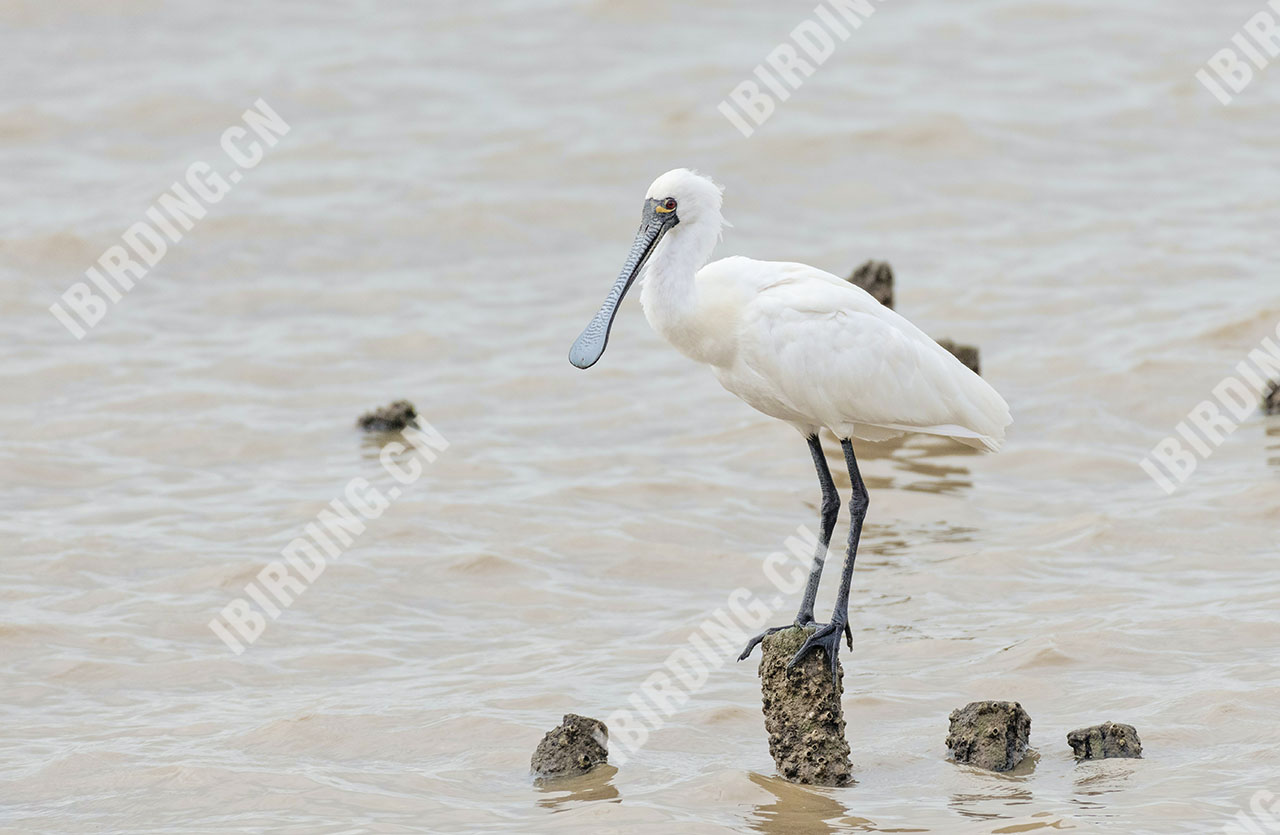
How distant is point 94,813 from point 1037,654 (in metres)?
5.28

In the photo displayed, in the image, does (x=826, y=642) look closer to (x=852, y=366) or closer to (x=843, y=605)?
(x=843, y=605)

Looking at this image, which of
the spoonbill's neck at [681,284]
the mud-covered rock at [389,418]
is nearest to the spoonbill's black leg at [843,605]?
the spoonbill's neck at [681,284]

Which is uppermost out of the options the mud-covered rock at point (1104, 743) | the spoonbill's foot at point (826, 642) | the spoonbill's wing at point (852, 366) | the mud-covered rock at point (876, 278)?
the mud-covered rock at point (876, 278)

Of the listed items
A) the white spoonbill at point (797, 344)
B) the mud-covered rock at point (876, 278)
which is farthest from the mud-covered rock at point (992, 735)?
the mud-covered rock at point (876, 278)

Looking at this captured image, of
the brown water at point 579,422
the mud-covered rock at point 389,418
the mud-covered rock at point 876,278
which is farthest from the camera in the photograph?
the mud-covered rock at point 876,278

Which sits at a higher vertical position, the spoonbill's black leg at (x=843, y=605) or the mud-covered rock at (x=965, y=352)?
the mud-covered rock at (x=965, y=352)

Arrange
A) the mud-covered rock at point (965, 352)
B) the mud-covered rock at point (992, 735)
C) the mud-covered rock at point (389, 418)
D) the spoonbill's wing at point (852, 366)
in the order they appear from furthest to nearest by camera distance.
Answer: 1. the mud-covered rock at point (389, 418)
2. the mud-covered rock at point (965, 352)
3. the spoonbill's wing at point (852, 366)
4. the mud-covered rock at point (992, 735)

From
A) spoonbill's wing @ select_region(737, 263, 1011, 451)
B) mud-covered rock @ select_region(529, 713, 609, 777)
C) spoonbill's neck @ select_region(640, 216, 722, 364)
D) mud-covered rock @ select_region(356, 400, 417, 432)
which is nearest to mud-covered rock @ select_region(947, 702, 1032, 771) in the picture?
spoonbill's wing @ select_region(737, 263, 1011, 451)

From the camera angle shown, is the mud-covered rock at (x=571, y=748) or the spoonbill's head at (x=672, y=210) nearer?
the mud-covered rock at (x=571, y=748)

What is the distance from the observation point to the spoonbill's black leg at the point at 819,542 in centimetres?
895

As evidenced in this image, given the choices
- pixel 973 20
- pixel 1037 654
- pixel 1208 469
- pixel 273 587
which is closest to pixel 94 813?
pixel 273 587

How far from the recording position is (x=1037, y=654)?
10.3 meters

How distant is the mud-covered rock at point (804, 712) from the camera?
27.5 feet

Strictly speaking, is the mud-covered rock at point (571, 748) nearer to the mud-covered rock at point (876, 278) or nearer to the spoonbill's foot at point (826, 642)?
the spoonbill's foot at point (826, 642)
